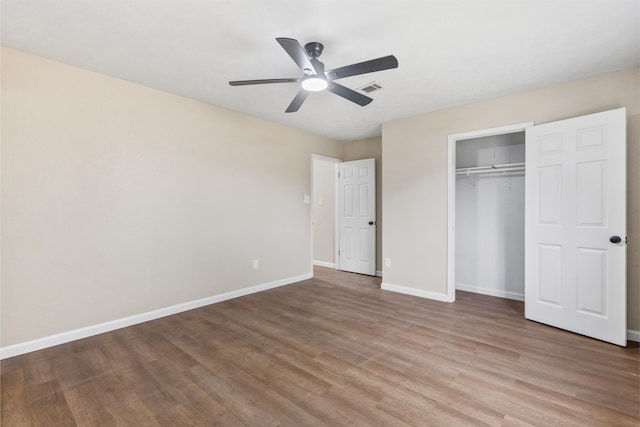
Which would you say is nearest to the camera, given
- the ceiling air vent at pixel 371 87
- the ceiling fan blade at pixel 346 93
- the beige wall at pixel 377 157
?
the ceiling fan blade at pixel 346 93

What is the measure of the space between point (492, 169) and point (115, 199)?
15.1 feet

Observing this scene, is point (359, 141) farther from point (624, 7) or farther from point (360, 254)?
point (624, 7)

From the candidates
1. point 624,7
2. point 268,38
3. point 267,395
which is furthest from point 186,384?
point 624,7

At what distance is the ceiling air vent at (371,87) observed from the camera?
3.02m

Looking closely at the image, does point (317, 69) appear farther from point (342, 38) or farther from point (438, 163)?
point (438, 163)

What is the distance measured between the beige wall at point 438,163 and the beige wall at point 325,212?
179 centimetres

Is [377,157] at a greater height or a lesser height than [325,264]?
greater

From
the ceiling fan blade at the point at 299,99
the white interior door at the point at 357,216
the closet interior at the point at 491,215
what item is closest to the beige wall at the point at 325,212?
the white interior door at the point at 357,216

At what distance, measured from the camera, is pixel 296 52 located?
1.89 m

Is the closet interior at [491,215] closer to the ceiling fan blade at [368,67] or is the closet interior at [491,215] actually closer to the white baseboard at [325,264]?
the white baseboard at [325,264]

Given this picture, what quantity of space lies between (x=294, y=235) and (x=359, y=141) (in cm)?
228

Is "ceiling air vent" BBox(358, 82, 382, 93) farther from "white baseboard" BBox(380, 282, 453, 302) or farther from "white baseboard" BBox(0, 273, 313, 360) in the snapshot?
"white baseboard" BBox(0, 273, 313, 360)

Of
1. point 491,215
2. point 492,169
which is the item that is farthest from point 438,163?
point 491,215

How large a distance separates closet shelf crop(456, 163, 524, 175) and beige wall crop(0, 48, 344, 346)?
2.93 metres
